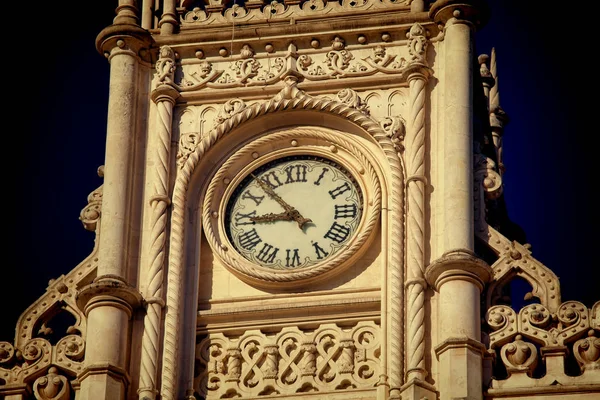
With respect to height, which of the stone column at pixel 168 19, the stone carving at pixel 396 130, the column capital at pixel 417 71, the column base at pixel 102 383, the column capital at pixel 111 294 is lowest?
the column base at pixel 102 383

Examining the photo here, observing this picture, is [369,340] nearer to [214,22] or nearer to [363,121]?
[363,121]

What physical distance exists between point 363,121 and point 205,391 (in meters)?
3.57

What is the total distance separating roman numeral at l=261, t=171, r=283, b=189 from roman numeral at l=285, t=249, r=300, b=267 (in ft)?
2.92

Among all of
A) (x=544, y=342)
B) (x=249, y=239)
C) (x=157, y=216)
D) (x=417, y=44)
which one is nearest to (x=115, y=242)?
(x=157, y=216)

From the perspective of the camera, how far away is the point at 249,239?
30.3 m

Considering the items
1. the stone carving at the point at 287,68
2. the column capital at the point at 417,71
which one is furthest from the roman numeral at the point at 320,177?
the column capital at the point at 417,71

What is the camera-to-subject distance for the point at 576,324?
28875mm

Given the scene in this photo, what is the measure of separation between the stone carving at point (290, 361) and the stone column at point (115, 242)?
3.04ft

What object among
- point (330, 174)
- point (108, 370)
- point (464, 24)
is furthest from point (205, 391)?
point (464, 24)

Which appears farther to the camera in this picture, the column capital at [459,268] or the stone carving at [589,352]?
the column capital at [459,268]

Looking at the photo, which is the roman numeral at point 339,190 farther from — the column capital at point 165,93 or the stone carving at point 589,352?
the stone carving at point 589,352

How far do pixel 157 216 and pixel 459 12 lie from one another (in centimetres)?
410

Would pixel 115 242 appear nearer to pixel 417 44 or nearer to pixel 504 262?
pixel 417 44

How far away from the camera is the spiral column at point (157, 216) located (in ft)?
96.0
